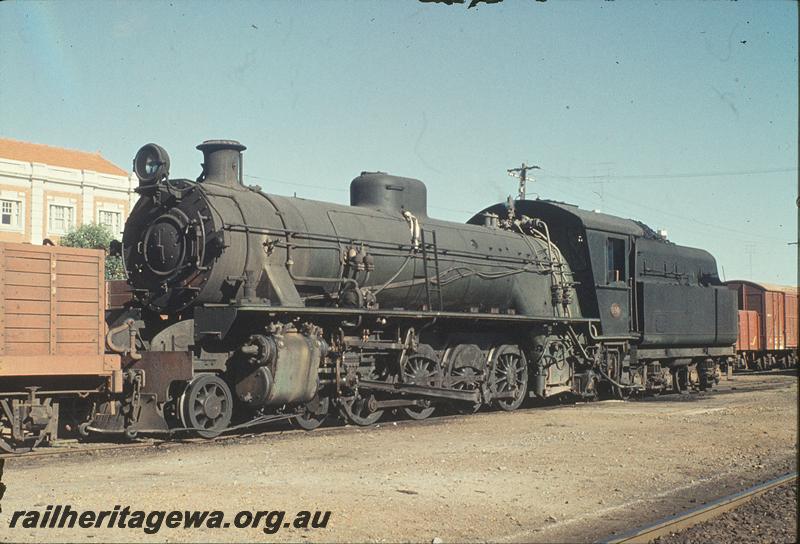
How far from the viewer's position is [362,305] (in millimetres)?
14164

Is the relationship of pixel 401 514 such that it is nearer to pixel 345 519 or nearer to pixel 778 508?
pixel 345 519

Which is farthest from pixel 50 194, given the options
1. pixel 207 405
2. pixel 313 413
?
pixel 207 405

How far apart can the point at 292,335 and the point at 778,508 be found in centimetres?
681

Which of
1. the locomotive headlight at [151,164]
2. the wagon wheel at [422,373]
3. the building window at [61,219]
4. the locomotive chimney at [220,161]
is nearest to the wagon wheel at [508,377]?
the wagon wheel at [422,373]

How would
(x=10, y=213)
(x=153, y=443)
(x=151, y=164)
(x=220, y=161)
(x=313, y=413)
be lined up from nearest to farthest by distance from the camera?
(x=153, y=443) < (x=151, y=164) < (x=220, y=161) < (x=313, y=413) < (x=10, y=213)

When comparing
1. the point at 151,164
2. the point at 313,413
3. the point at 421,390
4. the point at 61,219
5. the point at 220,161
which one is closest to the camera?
the point at 151,164

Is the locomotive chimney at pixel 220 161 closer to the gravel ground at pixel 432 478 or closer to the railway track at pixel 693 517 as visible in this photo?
the gravel ground at pixel 432 478

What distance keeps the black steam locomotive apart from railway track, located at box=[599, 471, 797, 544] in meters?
6.19

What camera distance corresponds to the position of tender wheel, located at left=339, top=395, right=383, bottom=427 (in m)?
14.4

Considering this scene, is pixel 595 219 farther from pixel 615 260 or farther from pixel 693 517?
pixel 693 517

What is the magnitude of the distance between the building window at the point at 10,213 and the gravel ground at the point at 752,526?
176 ft

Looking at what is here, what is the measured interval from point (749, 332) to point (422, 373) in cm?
2358

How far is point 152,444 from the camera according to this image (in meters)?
12.0

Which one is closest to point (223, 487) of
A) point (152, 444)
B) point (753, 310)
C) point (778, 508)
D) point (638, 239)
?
point (152, 444)
